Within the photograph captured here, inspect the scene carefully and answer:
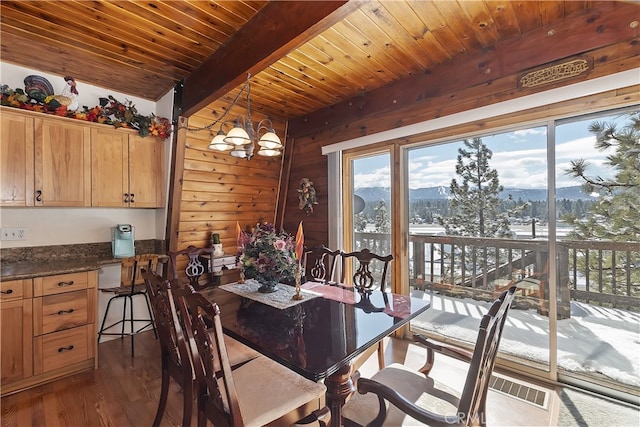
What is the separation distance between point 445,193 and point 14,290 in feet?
11.9

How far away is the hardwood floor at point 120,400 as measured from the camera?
6.06 ft

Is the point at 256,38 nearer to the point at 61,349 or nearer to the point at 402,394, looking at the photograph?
the point at 402,394

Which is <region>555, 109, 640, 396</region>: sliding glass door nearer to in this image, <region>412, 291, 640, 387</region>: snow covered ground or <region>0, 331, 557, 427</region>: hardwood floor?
<region>412, 291, 640, 387</region>: snow covered ground

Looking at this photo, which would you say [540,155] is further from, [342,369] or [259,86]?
[259,86]

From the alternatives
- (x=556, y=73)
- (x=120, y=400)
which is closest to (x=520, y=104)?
(x=556, y=73)

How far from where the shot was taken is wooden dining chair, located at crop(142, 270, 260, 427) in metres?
1.37

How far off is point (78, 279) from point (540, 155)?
393cm

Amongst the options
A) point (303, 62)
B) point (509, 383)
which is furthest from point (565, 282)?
point (303, 62)

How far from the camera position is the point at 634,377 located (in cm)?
202

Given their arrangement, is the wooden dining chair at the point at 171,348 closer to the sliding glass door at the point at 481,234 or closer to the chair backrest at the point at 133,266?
the chair backrest at the point at 133,266

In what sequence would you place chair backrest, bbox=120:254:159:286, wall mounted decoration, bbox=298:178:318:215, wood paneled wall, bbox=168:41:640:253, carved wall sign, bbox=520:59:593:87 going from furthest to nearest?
1. wall mounted decoration, bbox=298:178:318:215
2. chair backrest, bbox=120:254:159:286
3. wood paneled wall, bbox=168:41:640:253
4. carved wall sign, bbox=520:59:593:87

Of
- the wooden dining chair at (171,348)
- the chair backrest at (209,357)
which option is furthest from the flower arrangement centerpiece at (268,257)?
the chair backrest at (209,357)

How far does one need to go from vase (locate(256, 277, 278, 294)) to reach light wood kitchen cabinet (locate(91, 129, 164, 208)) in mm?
1868

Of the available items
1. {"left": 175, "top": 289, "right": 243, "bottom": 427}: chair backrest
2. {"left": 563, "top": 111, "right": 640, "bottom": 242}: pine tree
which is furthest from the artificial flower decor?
{"left": 563, "top": 111, "right": 640, "bottom": 242}: pine tree
